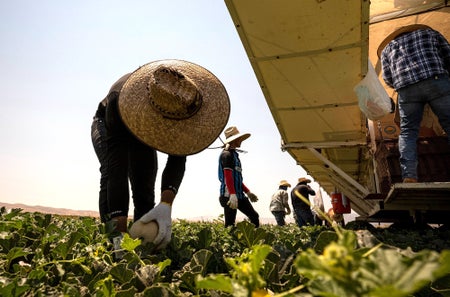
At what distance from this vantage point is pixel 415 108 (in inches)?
135

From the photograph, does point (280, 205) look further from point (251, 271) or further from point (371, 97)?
point (251, 271)

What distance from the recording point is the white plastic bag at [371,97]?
3623mm

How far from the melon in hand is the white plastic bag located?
2796 millimetres

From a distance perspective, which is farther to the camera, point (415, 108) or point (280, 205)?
point (280, 205)

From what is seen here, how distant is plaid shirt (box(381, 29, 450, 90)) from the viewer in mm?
3300

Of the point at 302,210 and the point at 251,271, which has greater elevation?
the point at 251,271

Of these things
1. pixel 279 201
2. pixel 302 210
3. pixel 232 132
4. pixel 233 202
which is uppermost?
pixel 232 132

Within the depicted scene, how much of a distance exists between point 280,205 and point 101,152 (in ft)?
29.9

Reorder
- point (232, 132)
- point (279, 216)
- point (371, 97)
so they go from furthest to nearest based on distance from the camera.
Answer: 1. point (279, 216)
2. point (232, 132)
3. point (371, 97)

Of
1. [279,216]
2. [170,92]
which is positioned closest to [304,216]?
[279,216]

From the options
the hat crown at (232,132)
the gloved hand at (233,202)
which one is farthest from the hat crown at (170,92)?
the hat crown at (232,132)

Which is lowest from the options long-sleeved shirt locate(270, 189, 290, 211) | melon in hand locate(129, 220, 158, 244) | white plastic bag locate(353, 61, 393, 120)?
long-sleeved shirt locate(270, 189, 290, 211)

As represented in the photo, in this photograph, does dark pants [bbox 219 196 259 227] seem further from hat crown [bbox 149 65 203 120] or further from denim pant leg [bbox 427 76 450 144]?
hat crown [bbox 149 65 203 120]

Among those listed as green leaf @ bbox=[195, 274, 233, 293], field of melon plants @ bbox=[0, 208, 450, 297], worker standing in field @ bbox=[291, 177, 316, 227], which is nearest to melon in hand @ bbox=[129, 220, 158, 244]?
field of melon plants @ bbox=[0, 208, 450, 297]
